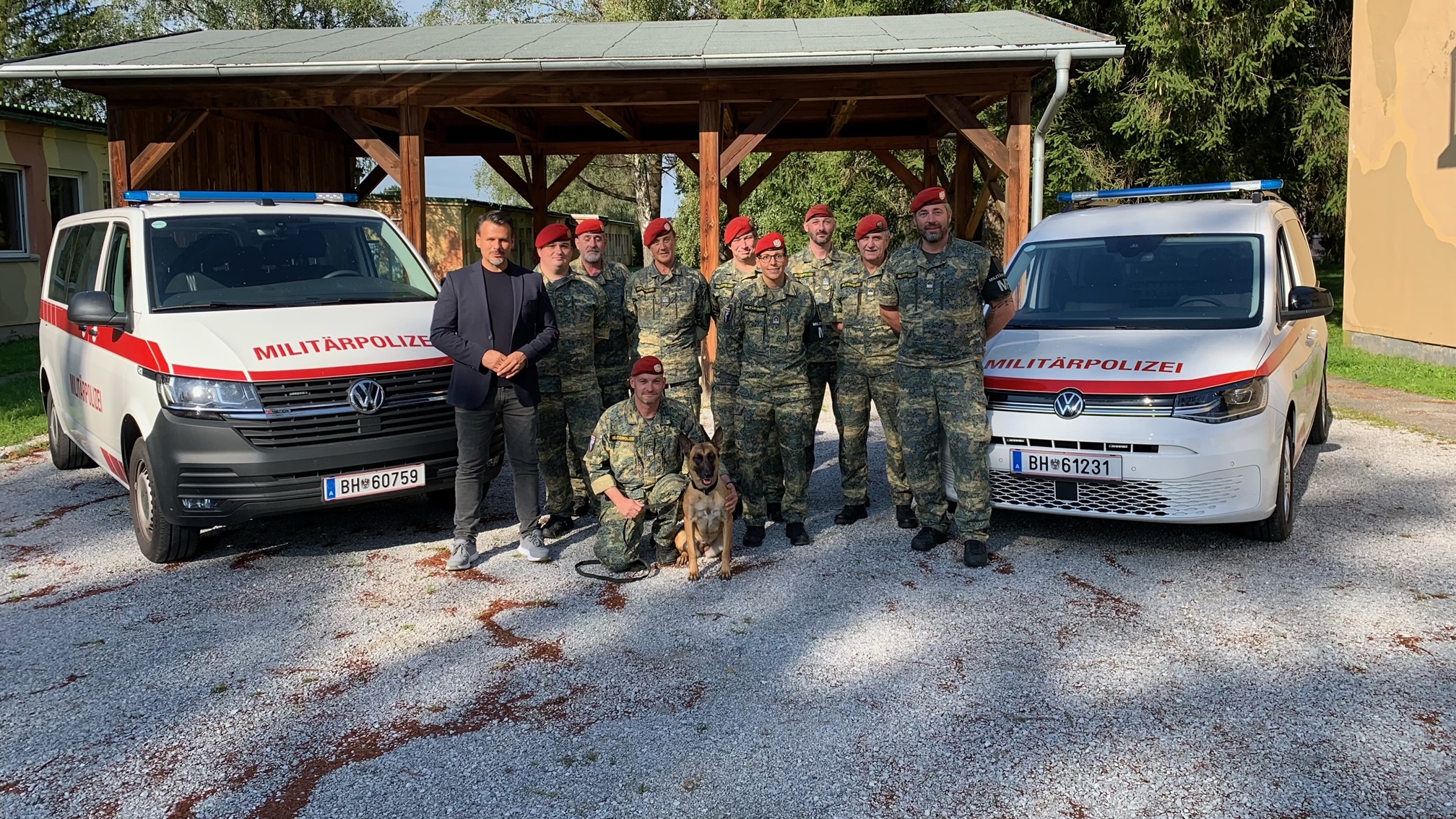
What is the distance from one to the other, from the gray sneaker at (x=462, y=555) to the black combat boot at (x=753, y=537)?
1.46 m

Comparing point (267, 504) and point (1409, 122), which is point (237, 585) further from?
point (1409, 122)

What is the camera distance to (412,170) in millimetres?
9883

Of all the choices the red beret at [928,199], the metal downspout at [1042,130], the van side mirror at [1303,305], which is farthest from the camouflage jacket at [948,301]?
→ the metal downspout at [1042,130]

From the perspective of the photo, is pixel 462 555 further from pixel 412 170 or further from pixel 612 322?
pixel 412 170

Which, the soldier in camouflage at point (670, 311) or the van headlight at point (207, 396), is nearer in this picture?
the van headlight at point (207, 396)

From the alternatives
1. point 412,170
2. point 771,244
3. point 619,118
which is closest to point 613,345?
point 771,244

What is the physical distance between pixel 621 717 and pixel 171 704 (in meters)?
1.63

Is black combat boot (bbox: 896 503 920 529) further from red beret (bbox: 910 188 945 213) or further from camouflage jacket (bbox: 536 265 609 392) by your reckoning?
camouflage jacket (bbox: 536 265 609 392)

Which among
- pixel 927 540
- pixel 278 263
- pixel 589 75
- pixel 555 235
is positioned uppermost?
pixel 589 75

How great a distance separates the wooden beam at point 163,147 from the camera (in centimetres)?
989

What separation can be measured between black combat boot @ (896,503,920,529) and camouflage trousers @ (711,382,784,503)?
2.24 feet

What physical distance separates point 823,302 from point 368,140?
5.95 m

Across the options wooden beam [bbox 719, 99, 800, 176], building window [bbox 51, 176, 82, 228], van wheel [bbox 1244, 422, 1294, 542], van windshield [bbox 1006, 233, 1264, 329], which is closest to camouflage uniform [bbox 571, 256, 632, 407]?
van windshield [bbox 1006, 233, 1264, 329]

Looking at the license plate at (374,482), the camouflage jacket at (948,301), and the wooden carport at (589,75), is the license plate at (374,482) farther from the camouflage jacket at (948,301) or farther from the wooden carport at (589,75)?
the wooden carport at (589,75)
